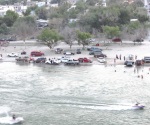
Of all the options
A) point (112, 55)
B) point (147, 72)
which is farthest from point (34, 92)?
point (112, 55)

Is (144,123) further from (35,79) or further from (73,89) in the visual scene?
(35,79)

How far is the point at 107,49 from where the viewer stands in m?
47.2

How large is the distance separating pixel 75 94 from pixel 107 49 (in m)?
17.7

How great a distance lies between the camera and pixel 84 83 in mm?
33406

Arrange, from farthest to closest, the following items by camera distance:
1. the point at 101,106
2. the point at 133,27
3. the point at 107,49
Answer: the point at 133,27
the point at 107,49
the point at 101,106

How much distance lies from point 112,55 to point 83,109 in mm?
17609

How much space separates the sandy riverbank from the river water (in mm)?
4009

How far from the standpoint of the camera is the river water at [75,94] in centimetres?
2558

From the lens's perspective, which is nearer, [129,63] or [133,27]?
[129,63]

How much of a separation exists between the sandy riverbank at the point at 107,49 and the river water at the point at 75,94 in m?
4.01

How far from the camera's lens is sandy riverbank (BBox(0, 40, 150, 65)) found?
43.8 metres

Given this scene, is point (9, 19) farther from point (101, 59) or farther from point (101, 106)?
point (101, 106)

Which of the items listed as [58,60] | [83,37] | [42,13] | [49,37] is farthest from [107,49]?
[42,13]

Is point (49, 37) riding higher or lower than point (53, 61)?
higher
